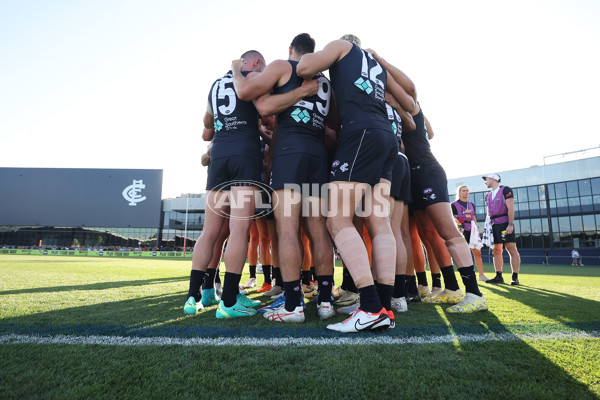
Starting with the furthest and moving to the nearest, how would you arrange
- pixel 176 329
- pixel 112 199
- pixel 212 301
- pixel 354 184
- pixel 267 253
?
pixel 112 199 → pixel 267 253 → pixel 212 301 → pixel 354 184 → pixel 176 329

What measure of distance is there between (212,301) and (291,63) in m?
2.76

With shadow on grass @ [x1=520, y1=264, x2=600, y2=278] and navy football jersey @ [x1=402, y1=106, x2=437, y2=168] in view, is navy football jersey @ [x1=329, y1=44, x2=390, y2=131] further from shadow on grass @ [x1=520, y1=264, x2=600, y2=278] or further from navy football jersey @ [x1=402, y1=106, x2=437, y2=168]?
shadow on grass @ [x1=520, y1=264, x2=600, y2=278]

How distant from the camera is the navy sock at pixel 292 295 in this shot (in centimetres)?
254

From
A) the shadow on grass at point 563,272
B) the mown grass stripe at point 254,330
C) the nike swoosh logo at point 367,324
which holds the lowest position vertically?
the shadow on grass at point 563,272

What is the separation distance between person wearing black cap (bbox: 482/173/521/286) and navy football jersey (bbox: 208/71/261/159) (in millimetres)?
5516

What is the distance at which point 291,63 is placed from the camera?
299 cm

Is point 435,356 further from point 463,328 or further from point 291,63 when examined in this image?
point 291,63

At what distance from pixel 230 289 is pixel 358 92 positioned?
2.10 metres

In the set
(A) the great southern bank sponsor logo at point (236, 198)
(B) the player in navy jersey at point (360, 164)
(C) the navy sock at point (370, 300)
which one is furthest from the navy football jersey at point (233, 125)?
(C) the navy sock at point (370, 300)

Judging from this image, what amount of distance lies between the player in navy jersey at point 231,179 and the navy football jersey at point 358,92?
14.6 inches

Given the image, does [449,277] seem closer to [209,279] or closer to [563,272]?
[209,279]

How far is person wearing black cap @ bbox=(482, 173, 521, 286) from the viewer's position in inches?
247

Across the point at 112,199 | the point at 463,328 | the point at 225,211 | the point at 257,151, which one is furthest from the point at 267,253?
the point at 112,199

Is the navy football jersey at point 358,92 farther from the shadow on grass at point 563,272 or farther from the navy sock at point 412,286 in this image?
the shadow on grass at point 563,272
